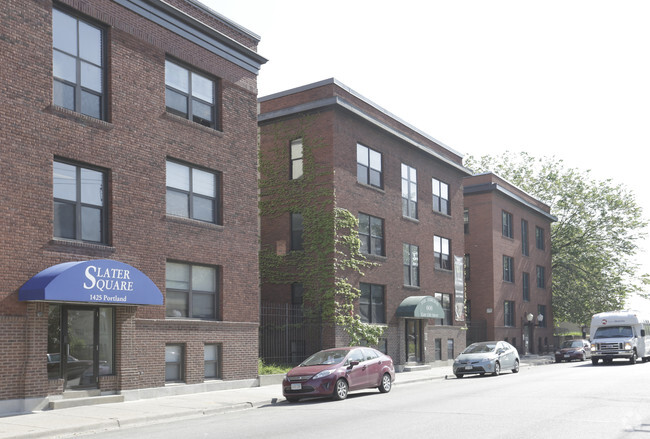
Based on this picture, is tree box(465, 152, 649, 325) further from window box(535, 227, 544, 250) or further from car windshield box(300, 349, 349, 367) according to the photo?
car windshield box(300, 349, 349, 367)

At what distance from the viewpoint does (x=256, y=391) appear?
21.5 m

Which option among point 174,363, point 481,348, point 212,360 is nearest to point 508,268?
point 481,348

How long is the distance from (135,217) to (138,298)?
7.96ft

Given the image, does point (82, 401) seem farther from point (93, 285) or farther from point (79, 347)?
point (93, 285)

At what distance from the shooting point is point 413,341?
3359 cm

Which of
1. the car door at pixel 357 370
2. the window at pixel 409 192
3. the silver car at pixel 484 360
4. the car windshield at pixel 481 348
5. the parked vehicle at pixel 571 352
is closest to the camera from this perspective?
the car door at pixel 357 370

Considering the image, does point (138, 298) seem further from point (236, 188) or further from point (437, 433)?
point (437, 433)

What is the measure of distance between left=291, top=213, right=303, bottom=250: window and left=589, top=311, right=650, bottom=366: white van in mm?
16965

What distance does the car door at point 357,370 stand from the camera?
63.0 ft

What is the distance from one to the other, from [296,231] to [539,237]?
3066cm

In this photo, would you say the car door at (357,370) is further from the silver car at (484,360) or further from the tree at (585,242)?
the tree at (585,242)

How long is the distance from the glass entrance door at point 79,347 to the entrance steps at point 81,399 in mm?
214

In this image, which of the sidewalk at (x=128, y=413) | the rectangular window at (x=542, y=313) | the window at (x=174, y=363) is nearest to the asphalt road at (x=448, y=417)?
the sidewalk at (x=128, y=413)

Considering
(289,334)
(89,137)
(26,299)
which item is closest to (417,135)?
(289,334)
